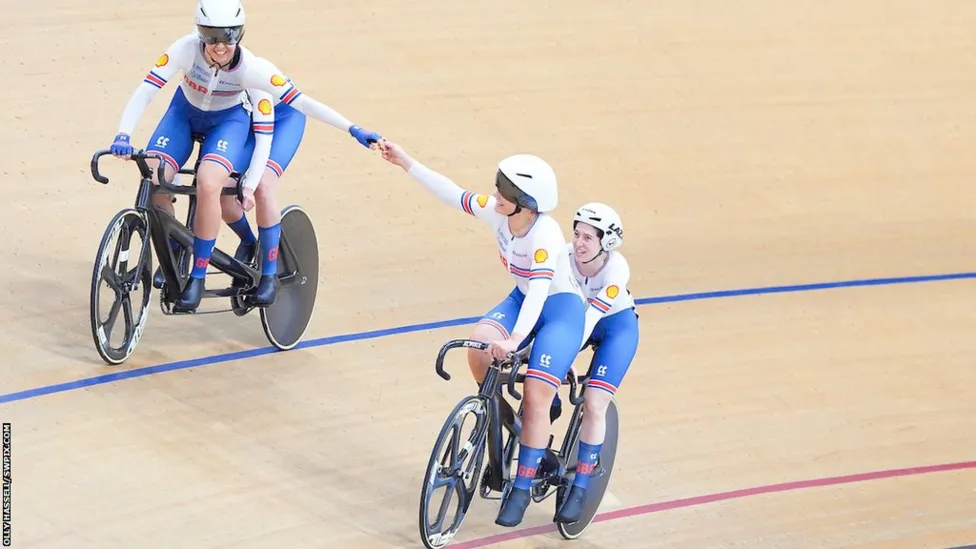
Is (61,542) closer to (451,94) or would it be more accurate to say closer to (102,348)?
(102,348)

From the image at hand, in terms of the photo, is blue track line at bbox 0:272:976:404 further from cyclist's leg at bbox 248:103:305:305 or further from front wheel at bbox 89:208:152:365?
cyclist's leg at bbox 248:103:305:305

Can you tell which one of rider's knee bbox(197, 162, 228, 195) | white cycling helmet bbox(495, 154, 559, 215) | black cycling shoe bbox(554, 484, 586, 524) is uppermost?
white cycling helmet bbox(495, 154, 559, 215)

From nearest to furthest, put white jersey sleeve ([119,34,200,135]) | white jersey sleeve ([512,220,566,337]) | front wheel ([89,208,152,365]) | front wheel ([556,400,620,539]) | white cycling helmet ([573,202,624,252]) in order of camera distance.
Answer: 1. white jersey sleeve ([512,220,566,337])
2. white cycling helmet ([573,202,624,252])
3. front wheel ([556,400,620,539])
4. front wheel ([89,208,152,365])
5. white jersey sleeve ([119,34,200,135])

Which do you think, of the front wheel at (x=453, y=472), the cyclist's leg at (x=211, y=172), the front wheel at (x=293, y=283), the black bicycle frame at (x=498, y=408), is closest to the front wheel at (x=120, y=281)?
the cyclist's leg at (x=211, y=172)

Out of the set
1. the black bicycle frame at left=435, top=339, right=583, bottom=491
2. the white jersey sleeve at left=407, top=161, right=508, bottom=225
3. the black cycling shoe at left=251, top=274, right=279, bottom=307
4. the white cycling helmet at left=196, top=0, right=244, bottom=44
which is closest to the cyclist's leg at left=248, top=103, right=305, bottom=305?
the black cycling shoe at left=251, top=274, right=279, bottom=307

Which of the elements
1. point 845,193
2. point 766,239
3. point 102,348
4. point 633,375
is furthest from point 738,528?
point 845,193

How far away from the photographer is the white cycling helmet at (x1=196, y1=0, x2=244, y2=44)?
4.89 meters

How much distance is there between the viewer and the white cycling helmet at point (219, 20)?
16.0ft

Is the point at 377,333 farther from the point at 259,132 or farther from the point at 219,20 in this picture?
the point at 219,20

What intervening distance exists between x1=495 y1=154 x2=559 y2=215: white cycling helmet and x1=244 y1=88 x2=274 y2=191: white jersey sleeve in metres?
1.22

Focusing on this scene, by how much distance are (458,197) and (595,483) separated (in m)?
1.05

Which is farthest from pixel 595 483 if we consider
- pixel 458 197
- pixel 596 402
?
pixel 458 197

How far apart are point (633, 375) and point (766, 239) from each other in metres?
1.88

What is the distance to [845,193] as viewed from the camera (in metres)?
8.07
